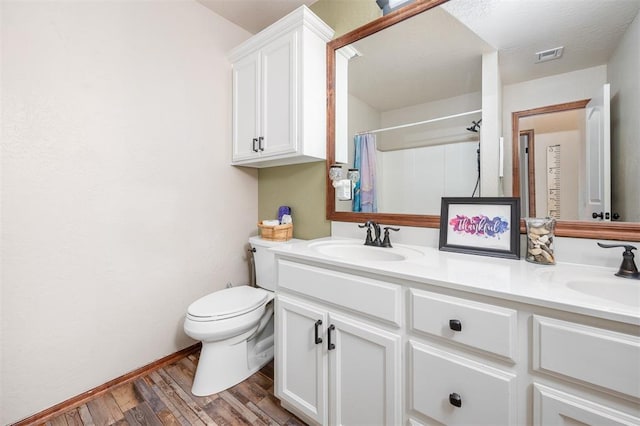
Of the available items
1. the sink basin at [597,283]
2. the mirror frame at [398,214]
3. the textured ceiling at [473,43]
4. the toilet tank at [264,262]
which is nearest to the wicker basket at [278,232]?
the toilet tank at [264,262]

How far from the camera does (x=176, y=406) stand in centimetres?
144

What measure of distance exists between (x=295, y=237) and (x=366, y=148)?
85 cm

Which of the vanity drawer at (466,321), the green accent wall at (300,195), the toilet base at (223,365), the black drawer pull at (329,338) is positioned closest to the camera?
the vanity drawer at (466,321)

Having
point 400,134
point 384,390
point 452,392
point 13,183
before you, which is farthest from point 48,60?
point 452,392

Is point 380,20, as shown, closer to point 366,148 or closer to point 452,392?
point 366,148

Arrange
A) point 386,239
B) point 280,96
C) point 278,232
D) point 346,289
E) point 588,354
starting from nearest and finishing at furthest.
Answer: point 588,354, point 346,289, point 386,239, point 280,96, point 278,232

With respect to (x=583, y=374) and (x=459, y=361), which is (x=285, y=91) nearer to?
(x=459, y=361)

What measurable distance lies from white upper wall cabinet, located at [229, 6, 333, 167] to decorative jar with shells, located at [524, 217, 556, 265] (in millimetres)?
1186

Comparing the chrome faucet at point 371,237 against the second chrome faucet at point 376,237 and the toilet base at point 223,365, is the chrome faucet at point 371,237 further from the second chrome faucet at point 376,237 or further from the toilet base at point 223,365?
the toilet base at point 223,365

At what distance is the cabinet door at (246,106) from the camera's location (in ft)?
6.25

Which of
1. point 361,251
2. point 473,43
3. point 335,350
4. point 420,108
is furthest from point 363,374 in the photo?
point 473,43

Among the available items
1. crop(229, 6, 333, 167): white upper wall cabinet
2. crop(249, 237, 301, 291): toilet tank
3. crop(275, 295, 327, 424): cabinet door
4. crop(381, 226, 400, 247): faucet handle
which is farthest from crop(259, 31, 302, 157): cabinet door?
crop(275, 295, 327, 424): cabinet door

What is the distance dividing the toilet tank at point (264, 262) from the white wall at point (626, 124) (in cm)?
161

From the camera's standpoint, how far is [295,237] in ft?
6.75
